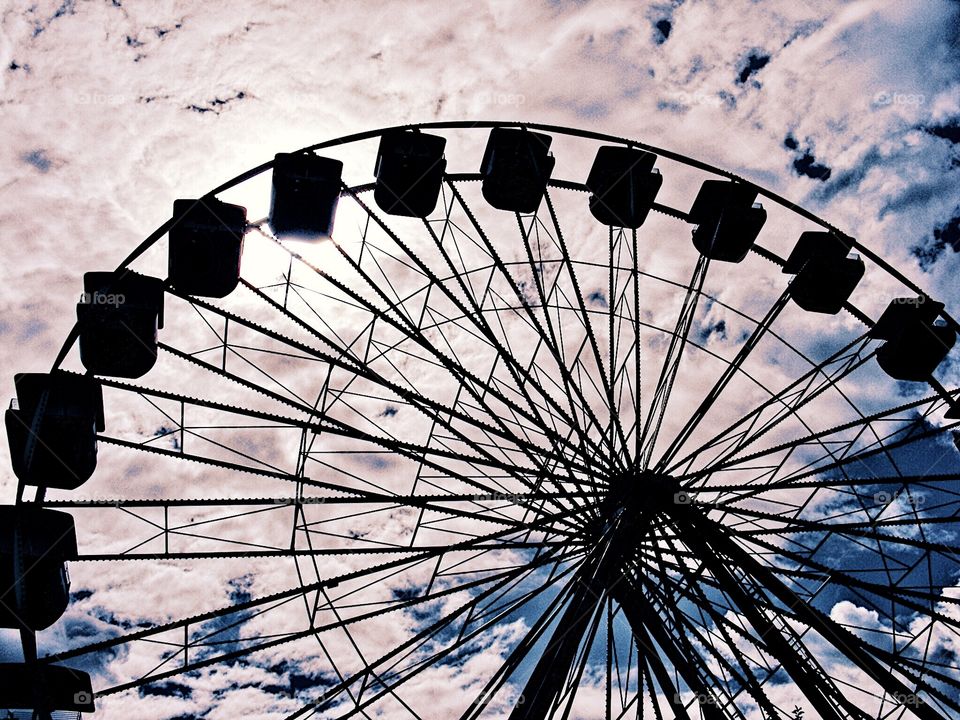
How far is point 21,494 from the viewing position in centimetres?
1100

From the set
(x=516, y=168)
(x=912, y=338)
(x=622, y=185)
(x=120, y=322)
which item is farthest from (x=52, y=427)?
(x=912, y=338)

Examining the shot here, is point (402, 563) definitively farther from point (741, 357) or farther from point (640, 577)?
point (741, 357)

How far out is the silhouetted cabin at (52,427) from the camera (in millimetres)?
11219

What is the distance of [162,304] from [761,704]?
10943 millimetres

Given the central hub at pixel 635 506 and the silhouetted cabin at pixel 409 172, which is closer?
the central hub at pixel 635 506

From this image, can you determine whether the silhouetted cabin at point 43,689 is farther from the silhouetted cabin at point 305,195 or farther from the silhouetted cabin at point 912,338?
the silhouetted cabin at point 912,338

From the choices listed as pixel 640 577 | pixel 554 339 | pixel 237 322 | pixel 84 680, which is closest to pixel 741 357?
pixel 554 339

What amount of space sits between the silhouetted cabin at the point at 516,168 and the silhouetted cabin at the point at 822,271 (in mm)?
5363

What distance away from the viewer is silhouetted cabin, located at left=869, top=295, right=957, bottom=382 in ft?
43.7

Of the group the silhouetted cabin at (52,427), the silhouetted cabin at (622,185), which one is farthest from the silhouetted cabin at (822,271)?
the silhouetted cabin at (52,427)

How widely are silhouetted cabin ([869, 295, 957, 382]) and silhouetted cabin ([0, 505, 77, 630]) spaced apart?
1492 cm

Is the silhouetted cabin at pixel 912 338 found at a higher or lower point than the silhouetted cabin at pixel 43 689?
higher

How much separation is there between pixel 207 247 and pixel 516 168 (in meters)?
5.90

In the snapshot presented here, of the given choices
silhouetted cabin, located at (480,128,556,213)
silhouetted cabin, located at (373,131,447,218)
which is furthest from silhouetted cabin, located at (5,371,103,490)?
silhouetted cabin, located at (480,128,556,213)
